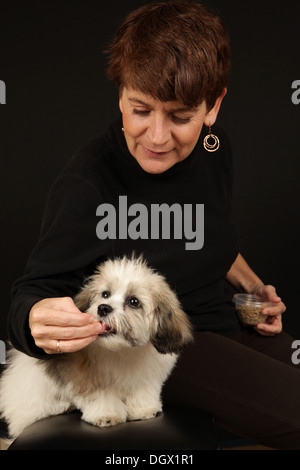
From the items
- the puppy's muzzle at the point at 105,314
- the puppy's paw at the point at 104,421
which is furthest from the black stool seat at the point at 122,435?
the puppy's muzzle at the point at 105,314

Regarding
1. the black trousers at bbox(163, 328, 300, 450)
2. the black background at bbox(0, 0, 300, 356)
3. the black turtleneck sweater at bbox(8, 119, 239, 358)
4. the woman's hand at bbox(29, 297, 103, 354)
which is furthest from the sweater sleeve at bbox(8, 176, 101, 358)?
the black background at bbox(0, 0, 300, 356)

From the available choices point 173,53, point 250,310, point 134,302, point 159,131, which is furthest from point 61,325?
point 250,310

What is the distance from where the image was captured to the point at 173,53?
138 cm

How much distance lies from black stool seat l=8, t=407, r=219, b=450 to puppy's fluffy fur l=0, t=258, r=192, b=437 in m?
0.03

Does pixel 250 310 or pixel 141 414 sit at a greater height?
pixel 250 310

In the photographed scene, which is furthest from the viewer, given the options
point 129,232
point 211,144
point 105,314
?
point 211,144

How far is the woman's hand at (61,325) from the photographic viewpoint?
1.25m

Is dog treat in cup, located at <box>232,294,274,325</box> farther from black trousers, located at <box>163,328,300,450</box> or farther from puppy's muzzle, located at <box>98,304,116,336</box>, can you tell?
puppy's muzzle, located at <box>98,304,116,336</box>

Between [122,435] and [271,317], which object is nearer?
[122,435]

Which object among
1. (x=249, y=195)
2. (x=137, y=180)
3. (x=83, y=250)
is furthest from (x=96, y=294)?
(x=249, y=195)

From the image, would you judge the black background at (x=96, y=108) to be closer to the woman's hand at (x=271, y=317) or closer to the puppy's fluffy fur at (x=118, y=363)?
the woman's hand at (x=271, y=317)

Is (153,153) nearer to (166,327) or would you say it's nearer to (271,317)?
(166,327)

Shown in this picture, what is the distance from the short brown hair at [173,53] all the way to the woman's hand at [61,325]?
524mm

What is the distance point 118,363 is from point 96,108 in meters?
1.15
